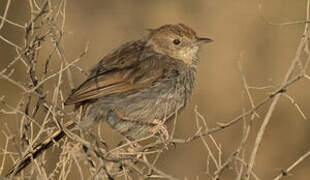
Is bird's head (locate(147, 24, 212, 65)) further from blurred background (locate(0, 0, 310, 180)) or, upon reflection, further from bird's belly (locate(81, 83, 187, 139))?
blurred background (locate(0, 0, 310, 180))

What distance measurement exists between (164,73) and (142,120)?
628mm

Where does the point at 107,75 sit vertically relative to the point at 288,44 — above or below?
above

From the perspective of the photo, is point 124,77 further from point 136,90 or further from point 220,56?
point 220,56

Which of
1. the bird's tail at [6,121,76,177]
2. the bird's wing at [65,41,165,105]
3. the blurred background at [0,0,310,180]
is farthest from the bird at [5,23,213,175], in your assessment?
the blurred background at [0,0,310,180]

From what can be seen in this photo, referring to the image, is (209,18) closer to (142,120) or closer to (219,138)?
(219,138)

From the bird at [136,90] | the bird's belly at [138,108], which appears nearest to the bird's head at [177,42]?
the bird at [136,90]

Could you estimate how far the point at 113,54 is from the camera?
7.81m

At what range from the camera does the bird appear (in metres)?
7.34

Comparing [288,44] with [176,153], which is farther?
[288,44]

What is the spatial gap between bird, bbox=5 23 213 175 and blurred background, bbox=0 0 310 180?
7.62ft

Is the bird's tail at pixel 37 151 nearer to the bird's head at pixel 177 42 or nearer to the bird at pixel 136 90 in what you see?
the bird at pixel 136 90

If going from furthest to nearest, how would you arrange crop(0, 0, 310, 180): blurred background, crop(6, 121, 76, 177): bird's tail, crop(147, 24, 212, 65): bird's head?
crop(0, 0, 310, 180): blurred background < crop(147, 24, 212, 65): bird's head < crop(6, 121, 76, 177): bird's tail

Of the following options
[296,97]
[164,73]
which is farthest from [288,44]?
[164,73]

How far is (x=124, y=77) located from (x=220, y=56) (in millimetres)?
5609
